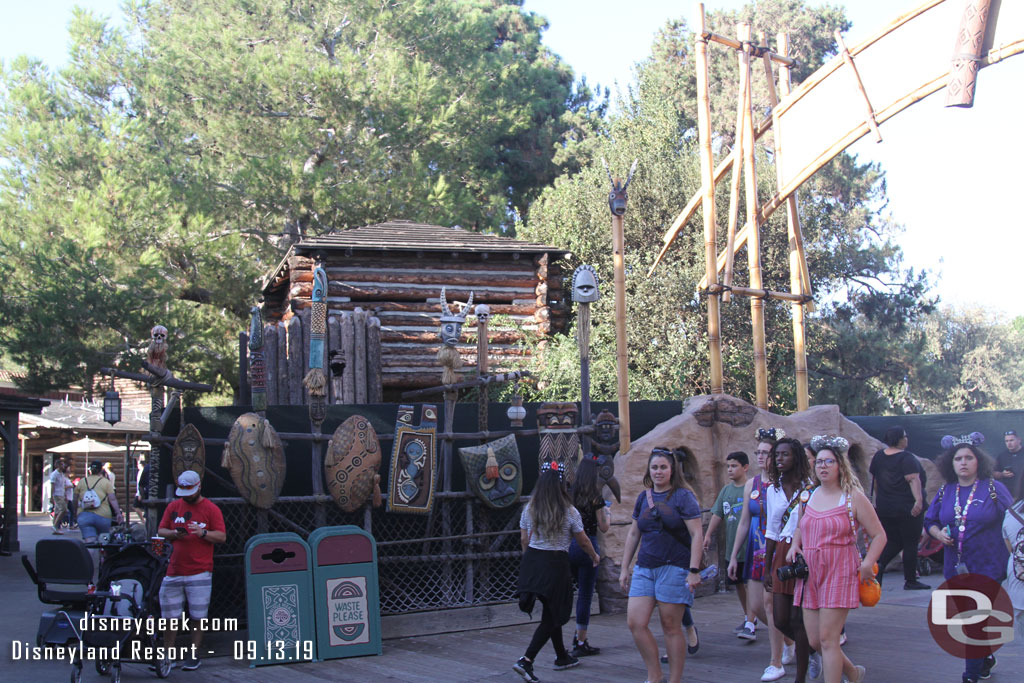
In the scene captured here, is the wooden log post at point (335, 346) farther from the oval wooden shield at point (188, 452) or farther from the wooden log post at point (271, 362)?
the oval wooden shield at point (188, 452)

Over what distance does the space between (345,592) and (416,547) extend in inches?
A: 61.7

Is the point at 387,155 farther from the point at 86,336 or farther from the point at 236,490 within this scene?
the point at 236,490

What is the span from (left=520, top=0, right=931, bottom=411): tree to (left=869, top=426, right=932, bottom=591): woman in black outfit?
6.31 meters

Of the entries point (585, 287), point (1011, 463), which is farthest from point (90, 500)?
point (1011, 463)

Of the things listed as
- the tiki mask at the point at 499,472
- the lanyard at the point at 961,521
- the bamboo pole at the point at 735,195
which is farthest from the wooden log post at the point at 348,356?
the lanyard at the point at 961,521

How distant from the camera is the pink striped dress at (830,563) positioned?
5.36 meters

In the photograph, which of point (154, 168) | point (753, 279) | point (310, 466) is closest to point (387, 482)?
point (310, 466)

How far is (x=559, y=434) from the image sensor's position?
9.40m

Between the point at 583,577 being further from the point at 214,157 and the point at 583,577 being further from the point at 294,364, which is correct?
the point at 214,157

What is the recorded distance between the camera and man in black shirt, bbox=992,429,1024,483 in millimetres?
11164

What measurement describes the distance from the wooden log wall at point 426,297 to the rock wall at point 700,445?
622 cm

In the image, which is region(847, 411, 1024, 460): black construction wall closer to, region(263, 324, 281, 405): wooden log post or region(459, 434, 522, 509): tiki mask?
region(459, 434, 522, 509): tiki mask

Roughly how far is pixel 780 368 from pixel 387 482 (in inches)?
581

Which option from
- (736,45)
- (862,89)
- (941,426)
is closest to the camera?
(862,89)
